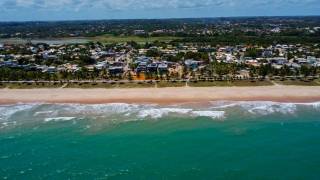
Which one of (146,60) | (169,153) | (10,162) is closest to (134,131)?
(169,153)

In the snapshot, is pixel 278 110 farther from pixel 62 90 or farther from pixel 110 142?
pixel 62 90

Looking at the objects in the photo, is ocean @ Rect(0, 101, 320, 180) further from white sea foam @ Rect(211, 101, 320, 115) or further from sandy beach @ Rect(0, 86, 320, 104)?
sandy beach @ Rect(0, 86, 320, 104)

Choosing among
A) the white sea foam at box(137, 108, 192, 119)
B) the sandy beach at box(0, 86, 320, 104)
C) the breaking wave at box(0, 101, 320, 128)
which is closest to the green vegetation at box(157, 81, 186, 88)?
the sandy beach at box(0, 86, 320, 104)

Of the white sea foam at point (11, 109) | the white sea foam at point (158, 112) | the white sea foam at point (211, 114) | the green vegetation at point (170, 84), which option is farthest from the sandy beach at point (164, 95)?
the white sea foam at point (211, 114)

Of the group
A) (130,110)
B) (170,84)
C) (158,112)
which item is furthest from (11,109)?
(170,84)

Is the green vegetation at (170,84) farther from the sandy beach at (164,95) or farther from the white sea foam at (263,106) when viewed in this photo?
the white sea foam at (263,106)
